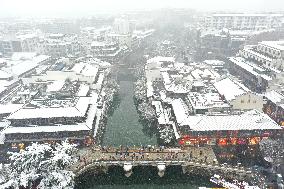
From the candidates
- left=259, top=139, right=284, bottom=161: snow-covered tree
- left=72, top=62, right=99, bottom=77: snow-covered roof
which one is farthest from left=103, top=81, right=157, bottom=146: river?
left=259, top=139, right=284, bottom=161: snow-covered tree

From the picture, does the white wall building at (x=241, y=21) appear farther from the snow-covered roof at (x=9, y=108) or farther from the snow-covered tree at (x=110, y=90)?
the snow-covered roof at (x=9, y=108)

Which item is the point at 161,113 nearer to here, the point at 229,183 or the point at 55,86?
the point at 229,183

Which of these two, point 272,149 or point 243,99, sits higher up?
point 243,99

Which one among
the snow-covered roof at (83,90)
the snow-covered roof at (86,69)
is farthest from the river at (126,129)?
the snow-covered roof at (86,69)

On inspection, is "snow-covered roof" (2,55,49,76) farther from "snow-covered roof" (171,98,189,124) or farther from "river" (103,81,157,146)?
"snow-covered roof" (171,98,189,124)

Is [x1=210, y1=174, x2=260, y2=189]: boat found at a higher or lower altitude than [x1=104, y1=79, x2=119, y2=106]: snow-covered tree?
lower

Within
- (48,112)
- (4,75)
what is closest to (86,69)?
(4,75)
